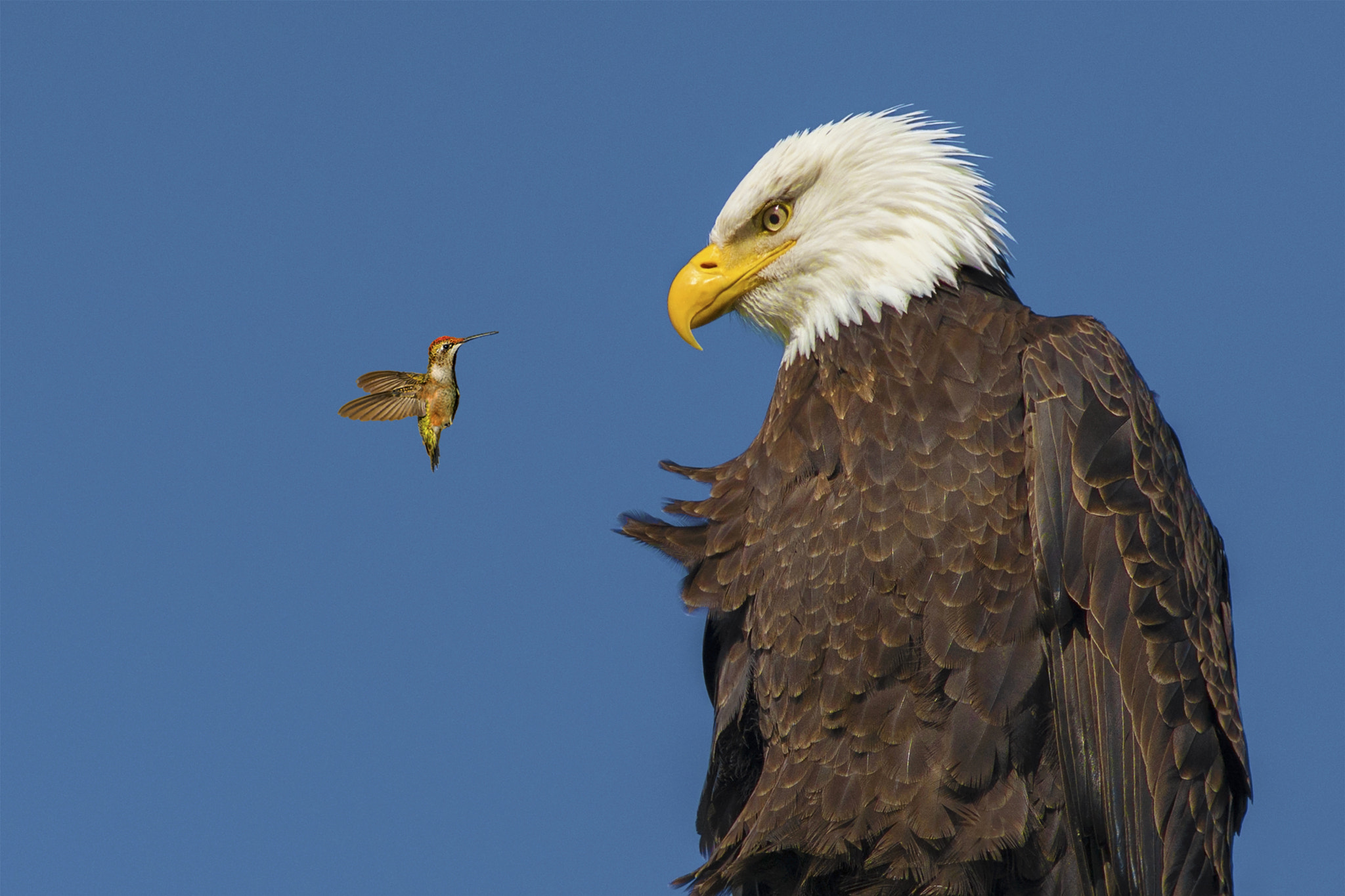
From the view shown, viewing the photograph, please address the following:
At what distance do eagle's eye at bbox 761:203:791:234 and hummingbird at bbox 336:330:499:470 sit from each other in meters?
1.04

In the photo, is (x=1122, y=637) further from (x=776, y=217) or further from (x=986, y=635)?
(x=776, y=217)

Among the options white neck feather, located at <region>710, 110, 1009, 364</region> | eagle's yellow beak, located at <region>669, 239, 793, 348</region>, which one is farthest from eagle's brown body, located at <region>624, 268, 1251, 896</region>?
eagle's yellow beak, located at <region>669, 239, 793, 348</region>

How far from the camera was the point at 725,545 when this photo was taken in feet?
13.9

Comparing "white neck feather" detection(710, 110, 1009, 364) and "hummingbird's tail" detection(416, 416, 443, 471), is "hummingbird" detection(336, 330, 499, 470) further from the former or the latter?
"white neck feather" detection(710, 110, 1009, 364)

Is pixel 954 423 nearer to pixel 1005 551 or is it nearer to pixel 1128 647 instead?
pixel 1005 551

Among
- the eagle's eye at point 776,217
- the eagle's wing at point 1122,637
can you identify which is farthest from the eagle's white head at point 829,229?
the eagle's wing at point 1122,637

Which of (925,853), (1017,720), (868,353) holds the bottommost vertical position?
(925,853)

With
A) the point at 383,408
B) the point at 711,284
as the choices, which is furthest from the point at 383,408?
the point at 711,284

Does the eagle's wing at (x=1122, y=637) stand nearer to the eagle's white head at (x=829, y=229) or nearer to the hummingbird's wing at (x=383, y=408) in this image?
the eagle's white head at (x=829, y=229)

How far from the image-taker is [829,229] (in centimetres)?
439

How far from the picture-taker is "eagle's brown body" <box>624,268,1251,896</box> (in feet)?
12.3

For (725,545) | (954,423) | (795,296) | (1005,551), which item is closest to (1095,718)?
(1005,551)

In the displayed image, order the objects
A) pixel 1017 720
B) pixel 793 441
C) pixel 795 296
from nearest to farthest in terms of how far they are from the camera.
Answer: pixel 1017 720 < pixel 793 441 < pixel 795 296

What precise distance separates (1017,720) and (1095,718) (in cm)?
20
